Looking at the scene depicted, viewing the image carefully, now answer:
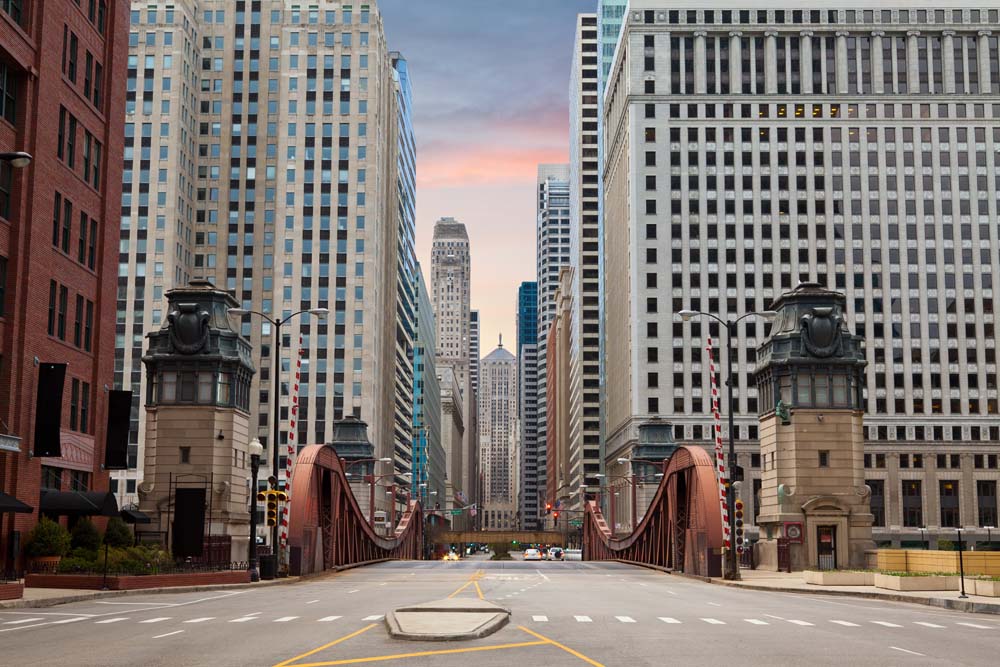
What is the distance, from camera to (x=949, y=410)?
131125 millimetres

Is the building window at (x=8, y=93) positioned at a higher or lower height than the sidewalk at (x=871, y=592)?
higher

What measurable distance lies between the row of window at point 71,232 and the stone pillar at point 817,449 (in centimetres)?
3240

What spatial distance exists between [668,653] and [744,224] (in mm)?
121349

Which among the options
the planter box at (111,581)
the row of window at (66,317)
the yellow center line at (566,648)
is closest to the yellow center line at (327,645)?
the yellow center line at (566,648)

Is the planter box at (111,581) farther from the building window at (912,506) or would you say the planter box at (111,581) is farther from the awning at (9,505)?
the building window at (912,506)

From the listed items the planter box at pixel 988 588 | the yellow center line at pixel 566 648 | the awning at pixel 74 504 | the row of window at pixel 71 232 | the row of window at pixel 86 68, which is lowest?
the planter box at pixel 988 588

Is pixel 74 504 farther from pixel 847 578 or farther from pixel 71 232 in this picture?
pixel 847 578

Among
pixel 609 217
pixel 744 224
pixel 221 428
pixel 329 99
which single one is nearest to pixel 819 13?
pixel 744 224

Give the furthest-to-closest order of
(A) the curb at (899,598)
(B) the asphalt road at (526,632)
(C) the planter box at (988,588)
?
1. (C) the planter box at (988,588)
2. (A) the curb at (899,598)
3. (B) the asphalt road at (526,632)

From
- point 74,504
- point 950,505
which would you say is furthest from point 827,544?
point 950,505

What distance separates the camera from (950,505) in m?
128

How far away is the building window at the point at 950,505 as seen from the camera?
417ft

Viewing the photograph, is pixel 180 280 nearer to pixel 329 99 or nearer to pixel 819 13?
pixel 329 99

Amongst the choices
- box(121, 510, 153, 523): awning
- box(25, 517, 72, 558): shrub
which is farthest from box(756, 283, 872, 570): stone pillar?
box(25, 517, 72, 558): shrub
